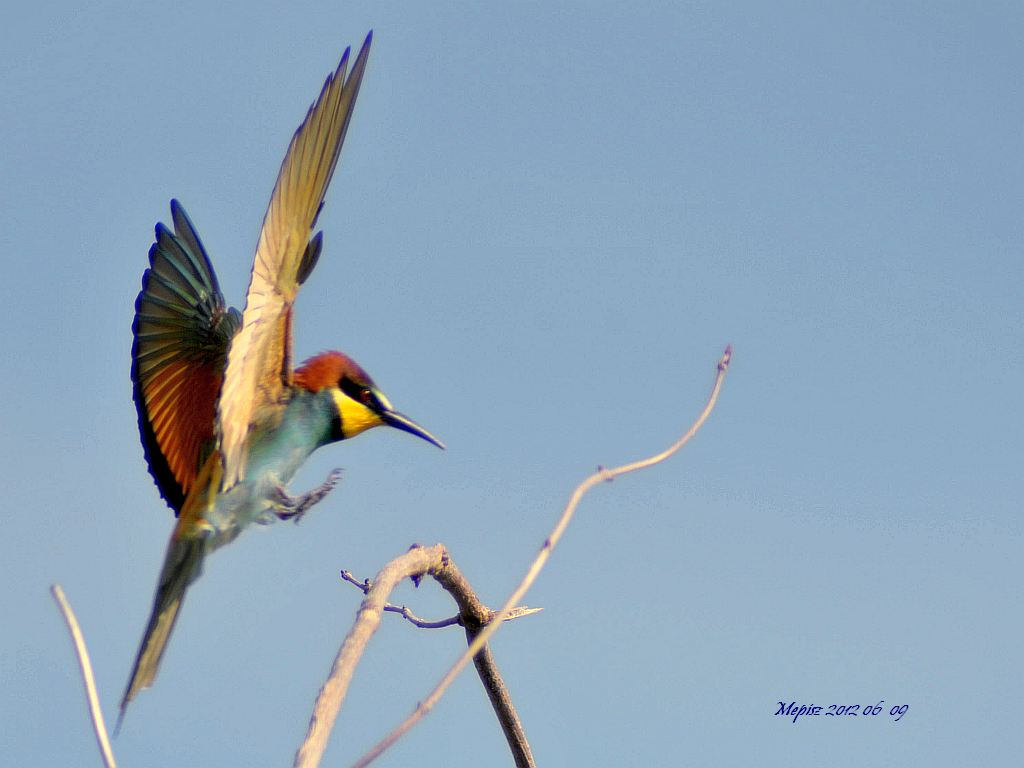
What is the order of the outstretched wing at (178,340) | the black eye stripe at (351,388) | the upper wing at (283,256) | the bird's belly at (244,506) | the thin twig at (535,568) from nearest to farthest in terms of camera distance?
the thin twig at (535,568)
the upper wing at (283,256)
the bird's belly at (244,506)
the black eye stripe at (351,388)
the outstretched wing at (178,340)

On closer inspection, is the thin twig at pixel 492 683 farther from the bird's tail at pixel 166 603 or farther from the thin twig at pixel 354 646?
the bird's tail at pixel 166 603

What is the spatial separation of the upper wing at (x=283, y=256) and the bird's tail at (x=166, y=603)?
165mm

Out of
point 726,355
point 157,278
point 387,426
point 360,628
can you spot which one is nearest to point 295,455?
point 387,426

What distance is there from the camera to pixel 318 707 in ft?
6.21

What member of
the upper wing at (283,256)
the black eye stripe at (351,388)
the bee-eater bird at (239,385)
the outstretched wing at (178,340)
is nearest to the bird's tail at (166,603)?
the bee-eater bird at (239,385)

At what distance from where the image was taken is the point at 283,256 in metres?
2.81

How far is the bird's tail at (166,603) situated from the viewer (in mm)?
2783

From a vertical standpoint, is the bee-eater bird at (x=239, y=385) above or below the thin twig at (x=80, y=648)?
above

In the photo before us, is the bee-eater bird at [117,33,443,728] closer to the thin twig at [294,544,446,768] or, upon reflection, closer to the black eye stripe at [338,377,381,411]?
the black eye stripe at [338,377,381,411]

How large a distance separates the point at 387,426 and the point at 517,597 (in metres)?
1.32

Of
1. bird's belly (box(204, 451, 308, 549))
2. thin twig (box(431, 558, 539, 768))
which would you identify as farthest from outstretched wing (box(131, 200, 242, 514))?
thin twig (box(431, 558, 539, 768))

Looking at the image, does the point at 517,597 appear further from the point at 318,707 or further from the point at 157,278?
the point at 157,278

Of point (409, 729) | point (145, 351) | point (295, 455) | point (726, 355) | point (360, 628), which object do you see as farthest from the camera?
point (145, 351)

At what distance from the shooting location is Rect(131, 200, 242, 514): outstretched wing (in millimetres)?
3232
